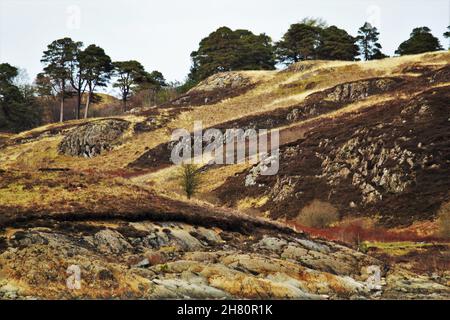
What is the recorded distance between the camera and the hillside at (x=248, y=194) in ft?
73.8

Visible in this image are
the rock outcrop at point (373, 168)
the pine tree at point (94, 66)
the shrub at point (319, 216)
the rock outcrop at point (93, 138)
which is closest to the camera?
the shrub at point (319, 216)

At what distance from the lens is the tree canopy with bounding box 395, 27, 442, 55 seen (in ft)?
372

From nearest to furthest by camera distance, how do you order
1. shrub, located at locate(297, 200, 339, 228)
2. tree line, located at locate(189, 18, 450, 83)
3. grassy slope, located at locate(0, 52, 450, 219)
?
shrub, located at locate(297, 200, 339, 228)
grassy slope, located at locate(0, 52, 450, 219)
tree line, located at locate(189, 18, 450, 83)

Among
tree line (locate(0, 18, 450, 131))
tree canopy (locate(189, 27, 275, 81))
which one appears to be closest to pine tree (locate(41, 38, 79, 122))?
tree line (locate(0, 18, 450, 131))

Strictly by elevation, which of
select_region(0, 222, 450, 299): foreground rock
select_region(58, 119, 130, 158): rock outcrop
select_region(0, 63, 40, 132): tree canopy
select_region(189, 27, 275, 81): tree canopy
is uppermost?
select_region(189, 27, 275, 81): tree canopy

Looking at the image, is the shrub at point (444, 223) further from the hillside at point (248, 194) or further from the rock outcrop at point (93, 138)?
the rock outcrop at point (93, 138)

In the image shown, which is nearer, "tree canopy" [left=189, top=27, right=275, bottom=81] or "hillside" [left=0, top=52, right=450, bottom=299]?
"hillside" [left=0, top=52, right=450, bottom=299]

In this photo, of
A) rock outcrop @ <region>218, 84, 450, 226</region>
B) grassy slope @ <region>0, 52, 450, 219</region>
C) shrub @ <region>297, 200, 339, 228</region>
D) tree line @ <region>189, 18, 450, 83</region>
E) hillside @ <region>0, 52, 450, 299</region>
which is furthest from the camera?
tree line @ <region>189, 18, 450, 83</region>

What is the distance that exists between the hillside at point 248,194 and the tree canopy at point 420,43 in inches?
709

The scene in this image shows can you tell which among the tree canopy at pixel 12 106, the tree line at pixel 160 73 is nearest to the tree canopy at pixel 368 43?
the tree line at pixel 160 73

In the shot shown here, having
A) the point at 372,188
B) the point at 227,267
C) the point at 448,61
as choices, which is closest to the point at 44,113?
the point at 448,61

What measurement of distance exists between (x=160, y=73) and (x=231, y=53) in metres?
17.6

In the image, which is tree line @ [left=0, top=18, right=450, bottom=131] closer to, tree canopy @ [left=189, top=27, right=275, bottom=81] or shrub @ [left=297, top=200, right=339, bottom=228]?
tree canopy @ [left=189, top=27, right=275, bottom=81]

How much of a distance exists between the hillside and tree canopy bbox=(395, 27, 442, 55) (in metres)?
18.0
